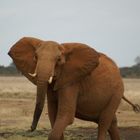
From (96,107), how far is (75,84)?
1127 mm

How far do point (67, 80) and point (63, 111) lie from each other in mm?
569

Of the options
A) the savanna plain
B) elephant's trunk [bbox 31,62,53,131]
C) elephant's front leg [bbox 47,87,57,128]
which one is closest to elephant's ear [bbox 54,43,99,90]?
elephant's front leg [bbox 47,87,57,128]

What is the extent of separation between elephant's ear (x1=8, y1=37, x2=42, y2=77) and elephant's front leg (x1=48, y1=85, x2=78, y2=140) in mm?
725

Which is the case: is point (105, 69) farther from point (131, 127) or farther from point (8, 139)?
point (131, 127)

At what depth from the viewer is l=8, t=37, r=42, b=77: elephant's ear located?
10883 millimetres

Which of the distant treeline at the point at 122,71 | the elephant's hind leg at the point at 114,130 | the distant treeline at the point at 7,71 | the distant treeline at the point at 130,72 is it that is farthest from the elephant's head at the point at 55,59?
the distant treeline at the point at 7,71

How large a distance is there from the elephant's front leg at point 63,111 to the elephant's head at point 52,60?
0.63 feet

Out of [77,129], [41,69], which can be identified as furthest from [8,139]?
[41,69]

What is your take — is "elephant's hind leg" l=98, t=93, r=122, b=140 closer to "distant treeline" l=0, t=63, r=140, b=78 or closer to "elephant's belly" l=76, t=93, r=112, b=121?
"elephant's belly" l=76, t=93, r=112, b=121

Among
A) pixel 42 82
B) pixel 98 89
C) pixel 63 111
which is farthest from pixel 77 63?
pixel 42 82

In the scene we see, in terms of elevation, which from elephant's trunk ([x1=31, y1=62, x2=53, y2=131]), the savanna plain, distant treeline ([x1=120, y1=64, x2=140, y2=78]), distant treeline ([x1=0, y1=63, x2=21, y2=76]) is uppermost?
elephant's trunk ([x1=31, y1=62, x2=53, y2=131])

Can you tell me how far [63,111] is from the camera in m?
10.9

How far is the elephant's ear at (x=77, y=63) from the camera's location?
35.4 feet

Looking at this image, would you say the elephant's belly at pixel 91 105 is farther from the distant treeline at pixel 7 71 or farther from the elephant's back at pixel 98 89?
the distant treeline at pixel 7 71
